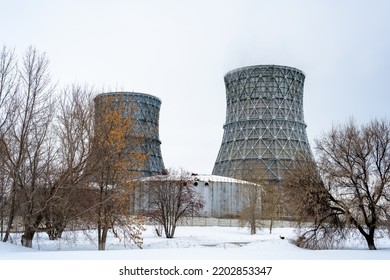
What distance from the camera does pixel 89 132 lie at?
18.1m

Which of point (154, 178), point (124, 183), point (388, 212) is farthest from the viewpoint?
point (154, 178)

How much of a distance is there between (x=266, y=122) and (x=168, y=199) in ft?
70.2

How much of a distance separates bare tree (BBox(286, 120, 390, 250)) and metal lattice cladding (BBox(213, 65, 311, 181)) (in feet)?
84.5

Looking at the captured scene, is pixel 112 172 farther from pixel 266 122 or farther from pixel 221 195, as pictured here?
pixel 266 122

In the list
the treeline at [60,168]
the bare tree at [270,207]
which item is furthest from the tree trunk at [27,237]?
the bare tree at [270,207]

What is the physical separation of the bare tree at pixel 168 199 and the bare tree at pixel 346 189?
9.91 meters

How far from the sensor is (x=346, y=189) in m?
20.8

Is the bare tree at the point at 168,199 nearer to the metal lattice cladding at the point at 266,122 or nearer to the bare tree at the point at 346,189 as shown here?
the bare tree at the point at 346,189

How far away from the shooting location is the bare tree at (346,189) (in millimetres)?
20266

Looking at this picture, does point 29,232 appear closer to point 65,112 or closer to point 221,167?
point 65,112

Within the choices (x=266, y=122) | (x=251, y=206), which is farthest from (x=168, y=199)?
(x=266, y=122)

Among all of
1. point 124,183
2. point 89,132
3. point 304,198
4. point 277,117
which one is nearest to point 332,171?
point 304,198

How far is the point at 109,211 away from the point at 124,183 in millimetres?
1301

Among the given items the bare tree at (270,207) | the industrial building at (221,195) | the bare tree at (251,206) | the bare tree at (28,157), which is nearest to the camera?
the bare tree at (28,157)
